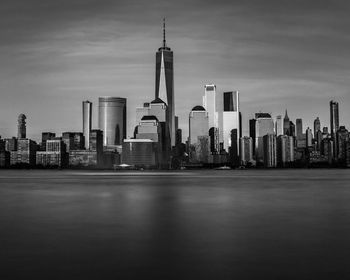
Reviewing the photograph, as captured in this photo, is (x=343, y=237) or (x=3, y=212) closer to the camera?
(x=343, y=237)

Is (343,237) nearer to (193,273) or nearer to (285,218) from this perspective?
(285,218)

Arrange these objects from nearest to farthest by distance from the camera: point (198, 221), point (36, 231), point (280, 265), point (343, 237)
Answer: point (280, 265)
point (343, 237)
point (36, 231)
point (198, 221)

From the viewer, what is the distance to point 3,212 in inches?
1474

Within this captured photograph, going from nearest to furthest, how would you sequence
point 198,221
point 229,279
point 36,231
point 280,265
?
point 229,279 → point 280,265 → point 36,231 → point 198,221

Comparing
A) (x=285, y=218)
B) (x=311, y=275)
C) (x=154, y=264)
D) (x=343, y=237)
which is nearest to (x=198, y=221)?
(x=285, y=218)

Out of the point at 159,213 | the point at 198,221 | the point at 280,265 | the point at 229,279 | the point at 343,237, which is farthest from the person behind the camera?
the point at 159,213

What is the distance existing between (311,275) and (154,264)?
218 inches

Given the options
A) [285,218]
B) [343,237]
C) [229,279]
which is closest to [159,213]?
[285,218]

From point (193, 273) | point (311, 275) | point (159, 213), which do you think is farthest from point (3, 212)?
point (311, 275)

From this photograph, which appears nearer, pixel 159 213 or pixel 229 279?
pixel 229 279

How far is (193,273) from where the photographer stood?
1525 cm

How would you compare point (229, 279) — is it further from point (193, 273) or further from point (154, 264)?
point (154, 264)

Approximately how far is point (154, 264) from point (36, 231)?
11.8 meters

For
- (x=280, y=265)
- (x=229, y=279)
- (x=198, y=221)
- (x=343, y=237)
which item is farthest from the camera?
(x=198, y=221)
